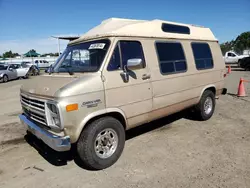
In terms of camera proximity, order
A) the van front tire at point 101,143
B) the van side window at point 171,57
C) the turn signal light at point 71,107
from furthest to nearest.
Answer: the van side window at point 171,57 → the van front tire at point 101,143 → the turn signal light at point 71,107

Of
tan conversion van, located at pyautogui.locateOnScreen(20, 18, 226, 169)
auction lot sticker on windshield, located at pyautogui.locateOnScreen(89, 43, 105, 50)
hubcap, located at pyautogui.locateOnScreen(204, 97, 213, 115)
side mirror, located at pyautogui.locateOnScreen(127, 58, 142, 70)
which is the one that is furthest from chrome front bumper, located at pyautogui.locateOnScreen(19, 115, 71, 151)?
hubcap, located at pyautogui.locateOnScreen(204, 97, 213, 115)

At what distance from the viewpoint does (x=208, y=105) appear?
6254 mm

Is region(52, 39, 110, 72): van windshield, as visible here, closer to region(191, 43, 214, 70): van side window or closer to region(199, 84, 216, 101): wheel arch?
region(191, 43, 214, 70): van side window

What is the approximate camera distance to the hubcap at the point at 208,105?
6.16m

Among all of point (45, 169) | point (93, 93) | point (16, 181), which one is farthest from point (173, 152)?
point (16, 181)

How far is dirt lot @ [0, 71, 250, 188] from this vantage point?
134 inches

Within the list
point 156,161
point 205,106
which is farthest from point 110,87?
point 205,106

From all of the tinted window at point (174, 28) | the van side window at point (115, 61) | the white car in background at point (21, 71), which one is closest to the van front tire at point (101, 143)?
the van side window at point (115, 61)

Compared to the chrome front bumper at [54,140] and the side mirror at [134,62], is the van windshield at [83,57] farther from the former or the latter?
the chrome front bumper at [54,140]

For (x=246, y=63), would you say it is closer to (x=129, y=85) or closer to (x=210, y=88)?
(x=210, y=88)

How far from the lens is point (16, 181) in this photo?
353 cm

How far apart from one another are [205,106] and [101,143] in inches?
141

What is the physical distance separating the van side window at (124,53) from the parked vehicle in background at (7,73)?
19127mm

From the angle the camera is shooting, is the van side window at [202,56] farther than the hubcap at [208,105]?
No
